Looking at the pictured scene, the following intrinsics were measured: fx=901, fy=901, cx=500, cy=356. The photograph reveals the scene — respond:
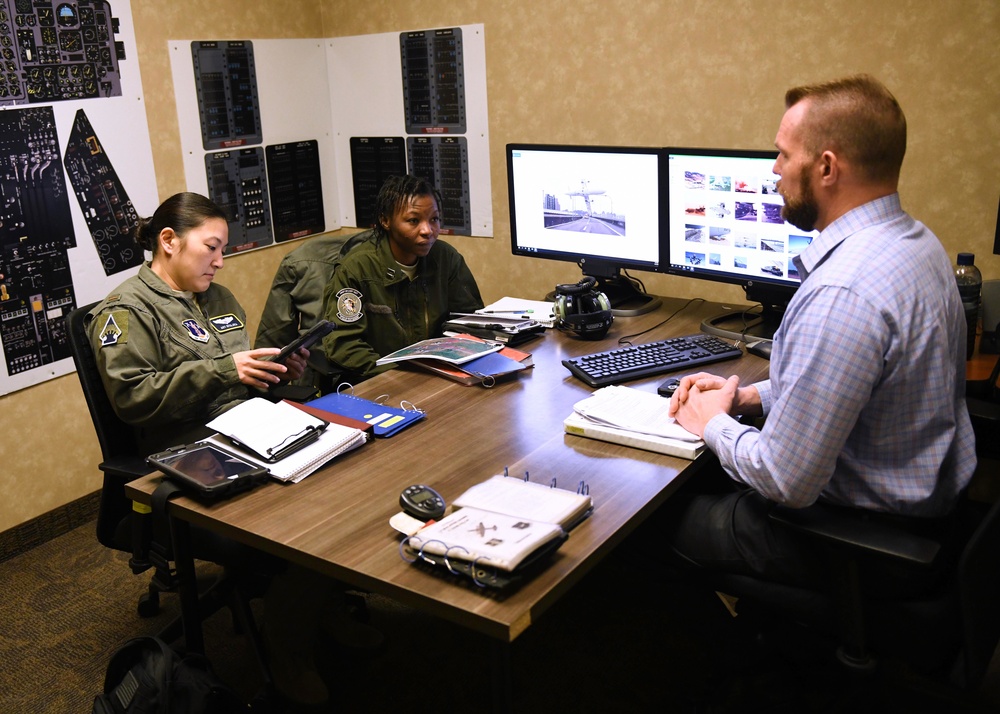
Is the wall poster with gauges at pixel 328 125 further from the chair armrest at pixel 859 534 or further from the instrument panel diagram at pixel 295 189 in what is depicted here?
the chair armrest at pixel 859 534

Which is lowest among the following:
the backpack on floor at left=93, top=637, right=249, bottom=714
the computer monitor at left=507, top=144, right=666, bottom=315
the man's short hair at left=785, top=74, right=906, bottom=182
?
the backpack on floor at left=93, top=637, right=249, bottom=714

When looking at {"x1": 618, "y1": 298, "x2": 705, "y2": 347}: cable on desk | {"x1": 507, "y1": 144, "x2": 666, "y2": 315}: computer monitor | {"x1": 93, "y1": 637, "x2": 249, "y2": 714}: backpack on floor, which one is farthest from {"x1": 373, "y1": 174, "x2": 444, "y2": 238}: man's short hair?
{"x1": 93, "y1": 637, "x2": 249, "y2": 714}: backpack on floor

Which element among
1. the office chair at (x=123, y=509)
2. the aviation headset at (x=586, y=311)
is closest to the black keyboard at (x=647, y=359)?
the aviation headset at (x=586, y=311)

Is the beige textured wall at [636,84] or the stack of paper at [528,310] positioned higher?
the beige textured wall at [636,84]

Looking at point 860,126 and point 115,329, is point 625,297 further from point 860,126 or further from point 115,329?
point 115,329

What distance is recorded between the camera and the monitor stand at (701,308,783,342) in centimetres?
263

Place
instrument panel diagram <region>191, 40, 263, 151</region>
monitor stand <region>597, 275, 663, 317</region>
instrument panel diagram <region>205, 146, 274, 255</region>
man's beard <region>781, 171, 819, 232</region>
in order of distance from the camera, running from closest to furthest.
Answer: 1. man's beard <region>781, 171, 819, 232</region>
2. monitor stand <region>597, 275, 663, 317</region>
3. instrument panel diagram <region>191, 40, 263, 151</region>
4. instrument panel diagram <region>205, 146, 274, 255</region>

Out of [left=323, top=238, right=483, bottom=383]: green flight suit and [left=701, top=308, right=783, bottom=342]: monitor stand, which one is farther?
[left=323, top=238, right=483, bottom=383]: green flight suit

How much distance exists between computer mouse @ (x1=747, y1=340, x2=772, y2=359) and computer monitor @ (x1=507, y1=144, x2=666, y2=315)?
439mm

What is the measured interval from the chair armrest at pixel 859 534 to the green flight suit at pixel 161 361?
1.34 m

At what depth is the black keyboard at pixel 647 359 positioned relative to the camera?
2.31m

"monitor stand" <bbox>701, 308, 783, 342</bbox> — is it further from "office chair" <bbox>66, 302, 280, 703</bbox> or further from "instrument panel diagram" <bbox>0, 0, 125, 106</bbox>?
"instrument panel diagram" <bbox>0, 0, 125, 106</bbox>

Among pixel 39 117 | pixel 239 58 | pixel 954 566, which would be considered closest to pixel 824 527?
pixel 954 566

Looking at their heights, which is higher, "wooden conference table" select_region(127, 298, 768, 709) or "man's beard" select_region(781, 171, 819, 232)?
"man's beard" select_region(781, 171, 819, 232)
